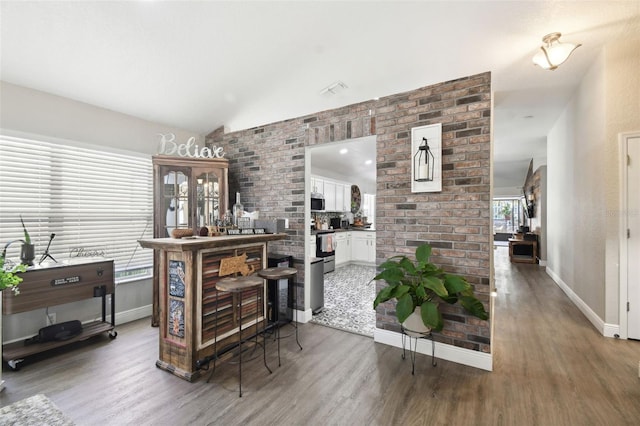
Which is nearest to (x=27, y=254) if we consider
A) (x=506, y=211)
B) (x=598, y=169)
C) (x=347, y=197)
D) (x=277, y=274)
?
(x=277, y=274)

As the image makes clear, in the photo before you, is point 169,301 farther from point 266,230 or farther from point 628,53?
point 628,53

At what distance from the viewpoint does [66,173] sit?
3.14 m

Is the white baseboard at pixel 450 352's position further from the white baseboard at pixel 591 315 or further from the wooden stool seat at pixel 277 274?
the white baseboard at pixel 591 315

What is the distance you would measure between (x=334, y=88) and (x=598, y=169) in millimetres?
3240

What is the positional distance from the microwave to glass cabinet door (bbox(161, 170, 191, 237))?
302 centimetres

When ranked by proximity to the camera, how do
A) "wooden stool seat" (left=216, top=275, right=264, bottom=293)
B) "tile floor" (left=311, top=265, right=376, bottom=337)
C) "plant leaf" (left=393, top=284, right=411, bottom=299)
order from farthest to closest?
1. "tile floor" (left=311, top=265, right=376, bottom=337)
2. "plant leaf" (left=393, top=284, right=411, bottom=299)
3. "wooden stool seat" (left=216, top=275, right=264, bottom=293)

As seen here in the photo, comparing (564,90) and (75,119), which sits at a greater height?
(564,90)

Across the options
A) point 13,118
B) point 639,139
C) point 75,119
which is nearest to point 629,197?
point 639,139

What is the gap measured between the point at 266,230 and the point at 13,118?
8.83 feet

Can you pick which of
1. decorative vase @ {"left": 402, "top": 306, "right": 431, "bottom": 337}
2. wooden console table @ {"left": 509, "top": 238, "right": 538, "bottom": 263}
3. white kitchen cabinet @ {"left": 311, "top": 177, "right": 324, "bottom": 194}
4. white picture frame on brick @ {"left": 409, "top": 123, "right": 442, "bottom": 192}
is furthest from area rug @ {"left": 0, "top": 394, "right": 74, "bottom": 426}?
wooden console table @ {"left": 509, "top": 238, "right": 538, "bottom": 263}


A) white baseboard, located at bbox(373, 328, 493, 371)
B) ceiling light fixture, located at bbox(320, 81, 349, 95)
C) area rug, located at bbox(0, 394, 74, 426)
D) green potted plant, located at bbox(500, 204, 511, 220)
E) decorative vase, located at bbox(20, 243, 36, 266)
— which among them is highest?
ceiling light fixture, located at bbox(320, 81, 349, 95)

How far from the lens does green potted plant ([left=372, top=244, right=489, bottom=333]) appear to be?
222cm

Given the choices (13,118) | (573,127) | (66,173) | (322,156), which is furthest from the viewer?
(322,156)

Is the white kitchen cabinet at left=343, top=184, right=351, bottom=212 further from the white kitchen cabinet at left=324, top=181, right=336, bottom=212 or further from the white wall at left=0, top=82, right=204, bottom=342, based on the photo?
the white wall at left=0, top=82, right=204, bottom=342
